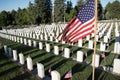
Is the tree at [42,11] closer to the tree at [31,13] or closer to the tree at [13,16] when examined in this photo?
the tree at [31,13]

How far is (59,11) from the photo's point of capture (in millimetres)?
62781

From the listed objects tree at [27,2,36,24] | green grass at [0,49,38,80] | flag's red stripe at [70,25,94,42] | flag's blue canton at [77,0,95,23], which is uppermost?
tree at [27,2,36,24]

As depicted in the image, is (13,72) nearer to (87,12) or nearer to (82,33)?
(82,33)

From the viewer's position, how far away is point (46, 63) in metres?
10.5

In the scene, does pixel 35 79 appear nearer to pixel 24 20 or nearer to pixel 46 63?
pixel 46 63

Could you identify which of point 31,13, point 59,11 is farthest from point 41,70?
point 59,11

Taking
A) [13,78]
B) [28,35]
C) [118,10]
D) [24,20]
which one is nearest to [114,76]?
[13,78]

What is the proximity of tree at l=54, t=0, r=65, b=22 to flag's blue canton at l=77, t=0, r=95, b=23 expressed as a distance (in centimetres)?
5681

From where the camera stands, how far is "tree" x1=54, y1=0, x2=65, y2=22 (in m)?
63.0

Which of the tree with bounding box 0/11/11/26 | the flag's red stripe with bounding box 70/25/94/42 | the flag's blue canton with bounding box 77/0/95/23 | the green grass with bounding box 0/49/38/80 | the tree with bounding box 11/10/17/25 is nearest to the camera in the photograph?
the flag's blue canton with bounding box 77/0/95/23

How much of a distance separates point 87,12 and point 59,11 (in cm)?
5721

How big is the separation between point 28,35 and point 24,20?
124 feet

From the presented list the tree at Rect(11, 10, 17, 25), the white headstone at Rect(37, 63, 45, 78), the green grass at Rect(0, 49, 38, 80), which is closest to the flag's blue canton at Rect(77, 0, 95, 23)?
the white headstone at Rect(37, 63, 45, 78)

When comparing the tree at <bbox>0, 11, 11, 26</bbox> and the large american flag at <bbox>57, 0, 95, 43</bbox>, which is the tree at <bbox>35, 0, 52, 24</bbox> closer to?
the tree at <bbox>0, 11, 11, 26</bbox>
